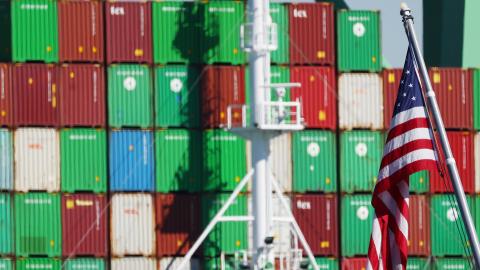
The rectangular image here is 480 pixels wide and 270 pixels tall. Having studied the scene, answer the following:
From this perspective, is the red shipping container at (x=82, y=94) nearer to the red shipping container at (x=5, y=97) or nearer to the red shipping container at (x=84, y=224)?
the red shipping container at (x=5, y=97)

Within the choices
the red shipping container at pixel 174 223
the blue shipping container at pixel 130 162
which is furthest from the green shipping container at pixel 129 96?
the red shipping container at pixel 174 223

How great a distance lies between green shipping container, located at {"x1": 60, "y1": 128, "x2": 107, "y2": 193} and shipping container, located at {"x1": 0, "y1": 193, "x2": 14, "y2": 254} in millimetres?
2150

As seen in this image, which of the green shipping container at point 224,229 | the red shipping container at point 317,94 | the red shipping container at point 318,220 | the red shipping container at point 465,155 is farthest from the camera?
the red shipping container at point 465,155

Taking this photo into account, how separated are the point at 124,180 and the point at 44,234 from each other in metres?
3.65

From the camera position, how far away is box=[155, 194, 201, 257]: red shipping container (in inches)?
1848

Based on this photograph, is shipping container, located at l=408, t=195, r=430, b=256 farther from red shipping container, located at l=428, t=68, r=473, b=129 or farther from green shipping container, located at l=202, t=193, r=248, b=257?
green shipping container, located at l=202, t=193, r=248, b=257

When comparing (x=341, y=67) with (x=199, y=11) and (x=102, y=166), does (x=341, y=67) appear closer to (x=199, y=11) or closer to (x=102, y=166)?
(x=199, y=11)

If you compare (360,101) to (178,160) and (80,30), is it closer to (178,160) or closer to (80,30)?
(178,160)

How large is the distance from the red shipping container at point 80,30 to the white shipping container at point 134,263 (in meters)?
7.74

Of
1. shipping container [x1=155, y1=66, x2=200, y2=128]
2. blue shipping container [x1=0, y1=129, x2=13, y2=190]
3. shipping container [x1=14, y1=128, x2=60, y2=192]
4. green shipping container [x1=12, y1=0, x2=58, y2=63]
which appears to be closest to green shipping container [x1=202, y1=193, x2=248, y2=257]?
shipping container [x1=155, y1=66, x2=200, y2=128]

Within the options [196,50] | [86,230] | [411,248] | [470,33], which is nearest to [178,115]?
[196,50]

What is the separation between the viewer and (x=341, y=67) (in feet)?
163

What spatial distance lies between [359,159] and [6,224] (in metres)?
14.0

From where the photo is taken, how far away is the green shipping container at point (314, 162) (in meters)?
48.3
